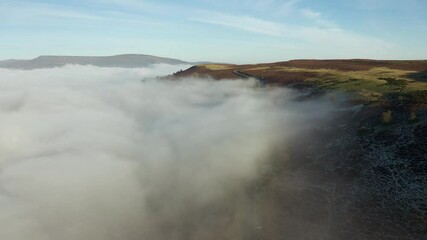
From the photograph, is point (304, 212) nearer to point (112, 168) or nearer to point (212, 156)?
point (212, 156)

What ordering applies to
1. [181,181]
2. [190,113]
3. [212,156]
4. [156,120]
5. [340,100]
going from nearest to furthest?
[181,181], [212,156], [340,100], [190,113], [156,120]

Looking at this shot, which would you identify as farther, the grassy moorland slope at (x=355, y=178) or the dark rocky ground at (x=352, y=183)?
the grassy moorland slope at (x=355, y=178)

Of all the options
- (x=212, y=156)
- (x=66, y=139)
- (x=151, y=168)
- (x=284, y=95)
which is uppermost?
(x=284, y=95)

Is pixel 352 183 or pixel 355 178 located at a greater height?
pixel 355 178

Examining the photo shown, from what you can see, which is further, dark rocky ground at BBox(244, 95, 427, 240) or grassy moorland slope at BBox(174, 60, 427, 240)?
grassy moorland slope at BBox(174, 60, 427, 240)

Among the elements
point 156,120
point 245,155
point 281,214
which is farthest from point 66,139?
point 281,214

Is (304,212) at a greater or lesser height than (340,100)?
lesser

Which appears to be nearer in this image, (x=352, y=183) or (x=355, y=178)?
(x=352, y=183)

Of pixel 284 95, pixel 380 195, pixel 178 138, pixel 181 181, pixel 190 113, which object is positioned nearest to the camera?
pixel 380 195

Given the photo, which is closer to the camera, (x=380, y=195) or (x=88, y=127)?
(x=380, y=195)
